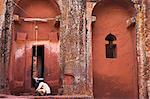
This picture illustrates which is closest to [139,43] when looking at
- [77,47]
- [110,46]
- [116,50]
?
[116,50]

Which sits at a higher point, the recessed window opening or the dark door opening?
the recessed window opening

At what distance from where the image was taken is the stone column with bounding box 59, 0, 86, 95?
1107 centimetres

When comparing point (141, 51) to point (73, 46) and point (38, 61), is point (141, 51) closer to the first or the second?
point (73, 46)

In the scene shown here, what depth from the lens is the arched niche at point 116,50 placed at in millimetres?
11922

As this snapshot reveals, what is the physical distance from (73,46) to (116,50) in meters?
2.01

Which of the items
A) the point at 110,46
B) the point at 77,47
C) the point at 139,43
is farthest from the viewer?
the point at 110,46

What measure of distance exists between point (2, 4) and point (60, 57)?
304cm

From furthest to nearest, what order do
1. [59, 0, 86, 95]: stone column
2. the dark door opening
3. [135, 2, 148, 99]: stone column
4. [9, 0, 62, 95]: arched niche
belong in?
the dark door opening, [9, 0, 62, 95]: arched niche, [135, 2, 148, 99]: stone column, [59, 0, 86, 95]: stone column

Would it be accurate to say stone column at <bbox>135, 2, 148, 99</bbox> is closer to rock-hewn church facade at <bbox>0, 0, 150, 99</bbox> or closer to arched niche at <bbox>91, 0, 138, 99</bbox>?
rock-hewn church facade at <bbox>0, 0, 150, 99</bbox>

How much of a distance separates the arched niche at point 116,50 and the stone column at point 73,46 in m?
0.84

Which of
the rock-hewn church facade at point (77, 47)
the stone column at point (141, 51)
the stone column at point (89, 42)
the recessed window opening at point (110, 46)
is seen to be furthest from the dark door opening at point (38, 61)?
the stone column at point (141, 51)

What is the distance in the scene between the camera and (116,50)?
40.6 ft

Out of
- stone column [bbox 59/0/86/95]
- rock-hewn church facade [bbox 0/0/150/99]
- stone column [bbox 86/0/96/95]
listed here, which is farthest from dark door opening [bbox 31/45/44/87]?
stone column [bbox 86/0/96/95]

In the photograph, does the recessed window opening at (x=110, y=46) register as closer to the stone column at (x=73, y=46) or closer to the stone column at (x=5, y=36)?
the stone column at (x=73, y=46)
